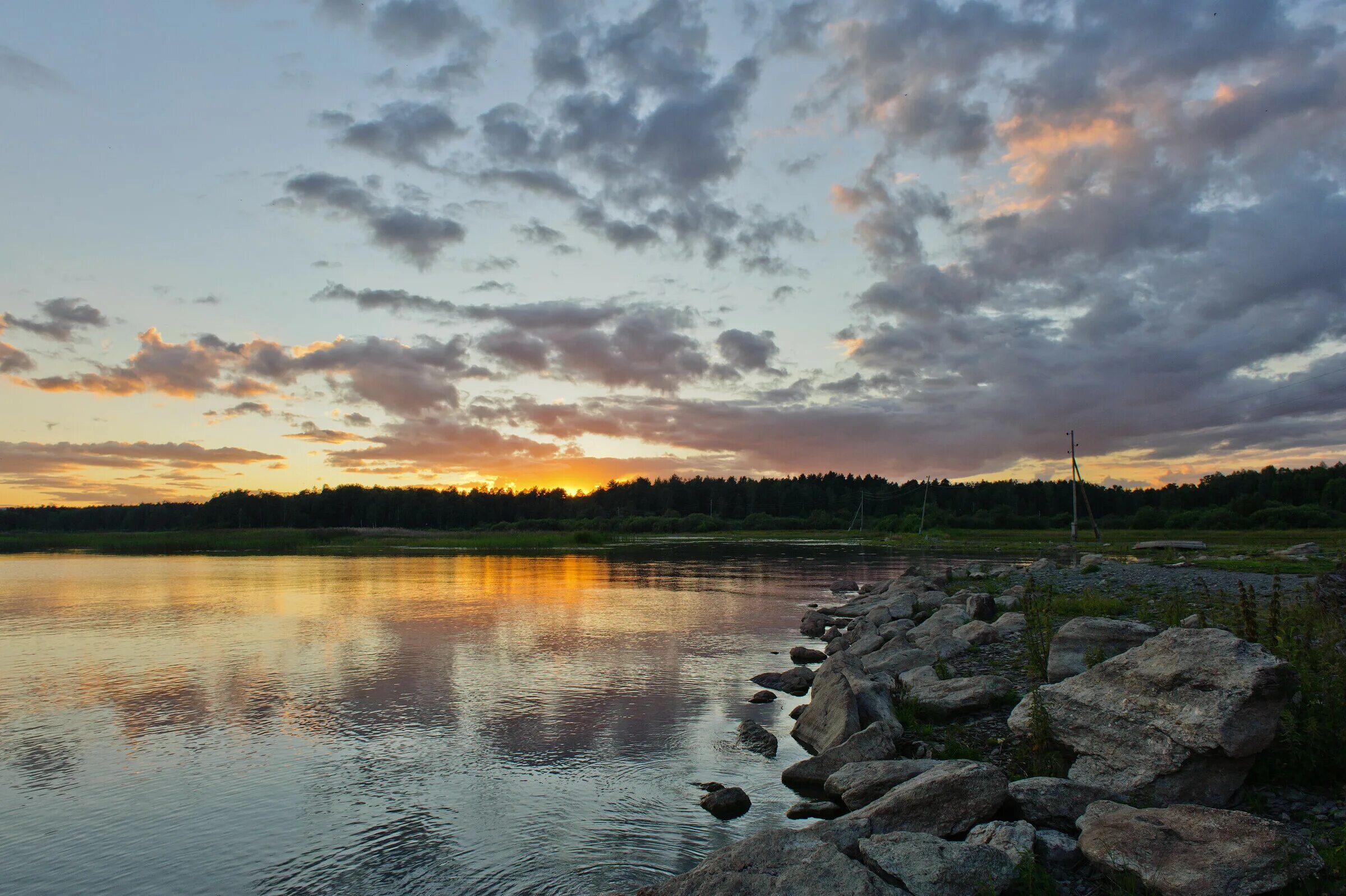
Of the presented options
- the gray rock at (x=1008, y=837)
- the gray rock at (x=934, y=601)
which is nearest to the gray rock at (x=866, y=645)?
the gray rock at (x=934, y=601)

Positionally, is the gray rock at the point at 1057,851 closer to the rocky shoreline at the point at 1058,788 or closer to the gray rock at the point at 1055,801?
the rocky shoreline at the point at 1058,788

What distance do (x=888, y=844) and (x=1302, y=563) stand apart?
35.6 meters

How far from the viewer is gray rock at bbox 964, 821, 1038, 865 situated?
8.15 m

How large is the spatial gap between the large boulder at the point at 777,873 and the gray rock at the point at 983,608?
17.7 m

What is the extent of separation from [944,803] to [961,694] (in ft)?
19.4

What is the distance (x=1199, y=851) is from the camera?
732cm

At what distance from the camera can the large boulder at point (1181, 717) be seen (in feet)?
29.0

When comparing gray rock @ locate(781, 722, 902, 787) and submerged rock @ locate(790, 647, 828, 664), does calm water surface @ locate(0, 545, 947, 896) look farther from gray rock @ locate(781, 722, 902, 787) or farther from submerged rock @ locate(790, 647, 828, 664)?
submerged rock @ locate(790, 647, 828, 664)

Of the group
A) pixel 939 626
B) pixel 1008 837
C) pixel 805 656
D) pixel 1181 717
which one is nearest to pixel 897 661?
pixel 939 626

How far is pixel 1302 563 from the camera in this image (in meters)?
33.6

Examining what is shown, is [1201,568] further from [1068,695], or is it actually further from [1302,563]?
[1068,695]

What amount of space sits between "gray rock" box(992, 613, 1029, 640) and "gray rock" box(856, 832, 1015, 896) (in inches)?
528

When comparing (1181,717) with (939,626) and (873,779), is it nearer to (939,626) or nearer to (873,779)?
(873,779)

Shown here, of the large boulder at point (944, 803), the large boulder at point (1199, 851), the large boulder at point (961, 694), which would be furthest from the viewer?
the large boulder at point (961, 694)
